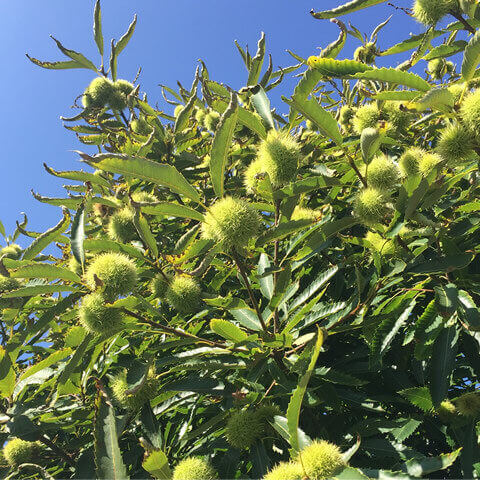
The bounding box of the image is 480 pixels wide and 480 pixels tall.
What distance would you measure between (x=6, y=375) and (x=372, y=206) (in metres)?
1.77

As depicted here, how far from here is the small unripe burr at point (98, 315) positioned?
5.07 ft

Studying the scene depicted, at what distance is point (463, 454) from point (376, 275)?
A: 727mm

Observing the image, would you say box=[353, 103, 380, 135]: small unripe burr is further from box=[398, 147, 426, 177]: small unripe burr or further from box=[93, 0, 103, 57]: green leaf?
box=[93, 0, 103, 57]: green leaf

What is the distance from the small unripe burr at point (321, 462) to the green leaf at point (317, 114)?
1.00 metres

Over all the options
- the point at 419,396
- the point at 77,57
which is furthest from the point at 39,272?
the point at 77,57

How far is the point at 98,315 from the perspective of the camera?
1.55 meters

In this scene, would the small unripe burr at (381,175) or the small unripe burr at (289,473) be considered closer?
the small unripe burr at (289,473)

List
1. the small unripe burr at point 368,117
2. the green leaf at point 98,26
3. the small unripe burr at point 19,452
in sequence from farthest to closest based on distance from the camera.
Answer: the green leaf at point 98,26, the small unripe burr at point 19,452, the small unripe burr at point 368,117

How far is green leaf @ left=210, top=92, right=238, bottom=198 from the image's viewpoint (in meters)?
1.23

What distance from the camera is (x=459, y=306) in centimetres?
148

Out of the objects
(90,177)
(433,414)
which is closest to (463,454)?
(433,414)

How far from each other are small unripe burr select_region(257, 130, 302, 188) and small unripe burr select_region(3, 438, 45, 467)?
1833 millimetres

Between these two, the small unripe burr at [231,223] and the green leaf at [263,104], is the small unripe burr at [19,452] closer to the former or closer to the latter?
the small unripe burr at [231,223]

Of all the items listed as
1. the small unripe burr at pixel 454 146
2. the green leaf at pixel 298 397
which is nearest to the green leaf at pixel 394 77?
the small unripe burr at pixel 454 146
